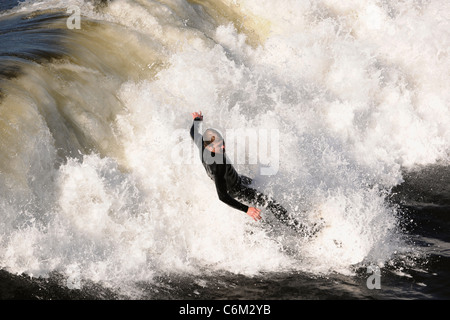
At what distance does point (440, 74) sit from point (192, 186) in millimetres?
6659

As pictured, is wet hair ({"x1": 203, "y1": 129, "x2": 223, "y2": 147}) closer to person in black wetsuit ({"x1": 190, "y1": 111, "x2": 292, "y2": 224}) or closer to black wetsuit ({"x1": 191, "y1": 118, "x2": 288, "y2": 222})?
person in black wetsuit ({"x1": 190, "y1": 111, "x2": 292, "y2": 224})

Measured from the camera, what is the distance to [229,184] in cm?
598

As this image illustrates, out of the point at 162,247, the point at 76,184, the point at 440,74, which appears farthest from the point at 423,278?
the point at 440,74

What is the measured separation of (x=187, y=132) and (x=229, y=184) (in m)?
1.52

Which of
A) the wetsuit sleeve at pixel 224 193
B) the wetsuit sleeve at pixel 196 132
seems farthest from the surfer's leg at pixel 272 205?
the wetsuit sleeve at pixel 196 132

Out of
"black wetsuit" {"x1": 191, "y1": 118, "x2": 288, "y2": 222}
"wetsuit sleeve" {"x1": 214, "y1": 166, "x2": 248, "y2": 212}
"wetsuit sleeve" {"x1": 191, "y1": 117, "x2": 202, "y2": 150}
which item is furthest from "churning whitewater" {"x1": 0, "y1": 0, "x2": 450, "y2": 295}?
"wetsuit sleeve" {"x1": 191, "y1": 117, "x2": 202, "y2": 150}

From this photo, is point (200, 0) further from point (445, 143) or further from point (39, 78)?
point (445, 143)

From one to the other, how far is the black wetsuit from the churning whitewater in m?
0.26

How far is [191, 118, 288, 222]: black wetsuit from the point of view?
5582 mm

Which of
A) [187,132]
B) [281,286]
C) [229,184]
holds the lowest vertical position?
[281,286]

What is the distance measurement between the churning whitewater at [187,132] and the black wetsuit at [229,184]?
0.26 meters

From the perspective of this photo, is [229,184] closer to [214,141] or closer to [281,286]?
[214,141]

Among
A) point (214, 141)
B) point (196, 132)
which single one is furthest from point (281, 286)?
point (196, 132)

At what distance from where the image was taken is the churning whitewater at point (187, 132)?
579 centimetres
